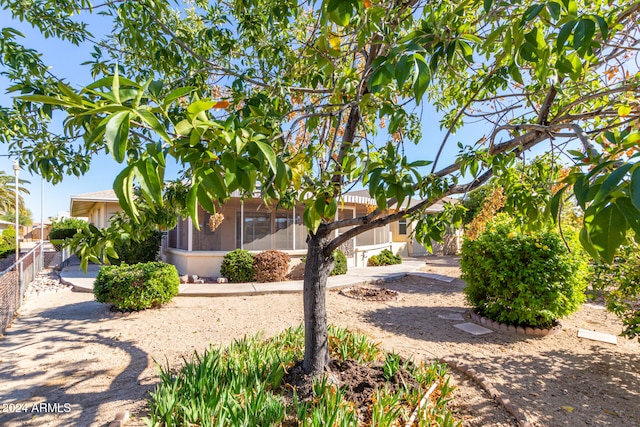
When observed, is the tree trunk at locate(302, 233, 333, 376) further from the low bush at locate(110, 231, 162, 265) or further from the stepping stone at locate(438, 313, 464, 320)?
the low bush at locate(110, 231, 162, 265)

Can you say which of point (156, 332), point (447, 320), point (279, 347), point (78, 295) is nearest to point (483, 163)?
point (279, 347)

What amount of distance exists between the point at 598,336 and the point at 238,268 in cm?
891

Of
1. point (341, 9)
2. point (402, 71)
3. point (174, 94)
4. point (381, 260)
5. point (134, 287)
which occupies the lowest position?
point (381, 260)

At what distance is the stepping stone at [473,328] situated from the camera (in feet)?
18.4

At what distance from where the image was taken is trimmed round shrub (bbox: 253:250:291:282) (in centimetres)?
1022

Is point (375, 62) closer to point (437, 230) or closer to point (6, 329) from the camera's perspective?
point (437, 230)

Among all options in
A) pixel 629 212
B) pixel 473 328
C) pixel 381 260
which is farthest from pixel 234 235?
pixel 629 212

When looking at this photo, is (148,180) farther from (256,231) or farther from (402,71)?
(256,231)

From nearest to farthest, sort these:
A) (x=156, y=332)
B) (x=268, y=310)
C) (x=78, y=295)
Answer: (x=156, y=332) < (x=268, y=310) < (x=78, y=295)

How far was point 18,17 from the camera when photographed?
3516 millimetres

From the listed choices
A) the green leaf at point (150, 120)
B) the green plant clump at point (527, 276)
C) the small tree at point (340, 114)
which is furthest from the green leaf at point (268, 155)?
the green plant clump at point (527, 276)

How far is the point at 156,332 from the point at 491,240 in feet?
21.1

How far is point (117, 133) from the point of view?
0.73 meters

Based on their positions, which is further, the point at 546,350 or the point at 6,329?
the point at 6,329
